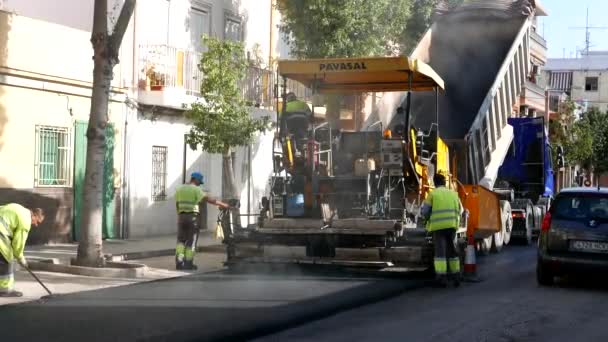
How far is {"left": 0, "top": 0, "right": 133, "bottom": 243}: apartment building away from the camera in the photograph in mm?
15922

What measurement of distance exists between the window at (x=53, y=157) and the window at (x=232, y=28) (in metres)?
6.78

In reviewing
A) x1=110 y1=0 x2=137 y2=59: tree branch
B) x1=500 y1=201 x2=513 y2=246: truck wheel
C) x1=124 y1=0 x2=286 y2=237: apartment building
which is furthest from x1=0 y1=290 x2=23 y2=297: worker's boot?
x1=500 y1=201 x2=513 y2=246: truck wheel

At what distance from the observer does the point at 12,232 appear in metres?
10.0

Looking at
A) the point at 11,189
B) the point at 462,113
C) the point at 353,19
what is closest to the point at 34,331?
the point at 11,189

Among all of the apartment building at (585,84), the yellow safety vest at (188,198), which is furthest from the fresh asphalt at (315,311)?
the apartment building at (585,84)

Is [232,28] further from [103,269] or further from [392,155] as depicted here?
[103,269]

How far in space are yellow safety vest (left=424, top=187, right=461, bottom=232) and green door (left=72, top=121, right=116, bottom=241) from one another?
774 centimetres

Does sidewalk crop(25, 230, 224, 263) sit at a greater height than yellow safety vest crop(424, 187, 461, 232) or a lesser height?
lesser

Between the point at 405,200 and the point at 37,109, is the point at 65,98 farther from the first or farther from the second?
the point at 405,200

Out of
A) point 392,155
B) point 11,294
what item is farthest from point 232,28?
Result: point 11,294

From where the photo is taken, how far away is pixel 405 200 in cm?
1308

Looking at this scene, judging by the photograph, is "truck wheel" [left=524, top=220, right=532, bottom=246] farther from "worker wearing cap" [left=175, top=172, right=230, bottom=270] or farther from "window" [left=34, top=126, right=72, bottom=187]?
"window" [left=34, top=126, right=72, bottom=187]

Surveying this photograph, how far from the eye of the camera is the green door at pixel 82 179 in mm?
17609

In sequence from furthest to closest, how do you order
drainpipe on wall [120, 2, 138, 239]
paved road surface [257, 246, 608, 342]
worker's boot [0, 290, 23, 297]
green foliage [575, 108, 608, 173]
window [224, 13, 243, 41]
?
green foliage [575, 108, 608, 173] → window [224, 13, 243, 41] → drainpipe on wall [120, 2, 138, 239] → worker's boot [0, 290, 23, 297] → paved road surface [257, 246, 608, 342]
